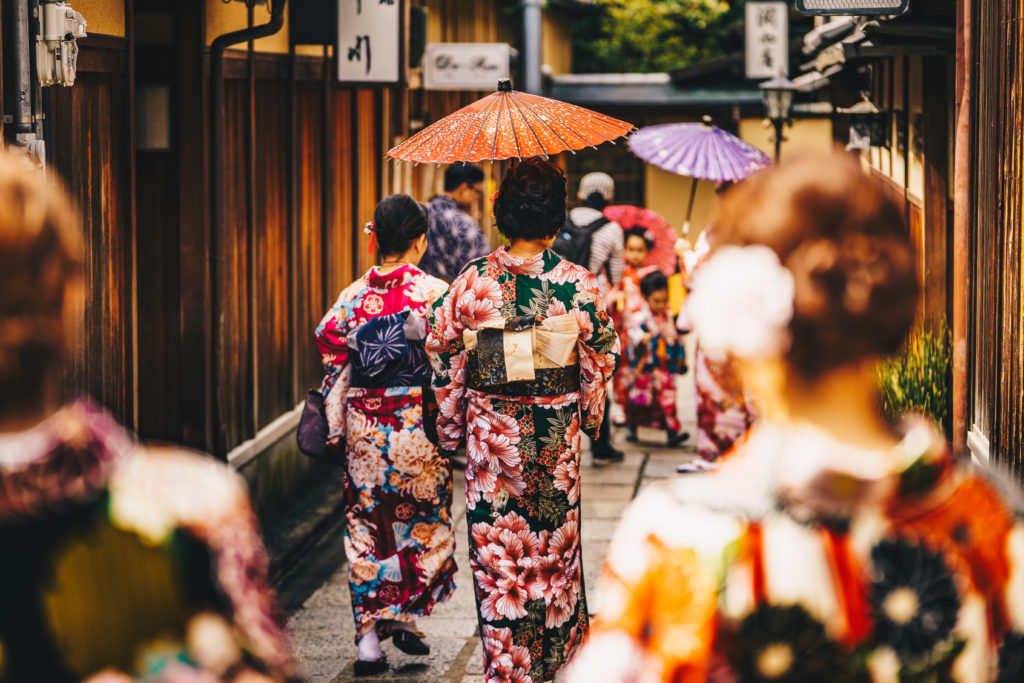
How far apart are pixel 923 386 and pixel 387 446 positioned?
353 centimetres

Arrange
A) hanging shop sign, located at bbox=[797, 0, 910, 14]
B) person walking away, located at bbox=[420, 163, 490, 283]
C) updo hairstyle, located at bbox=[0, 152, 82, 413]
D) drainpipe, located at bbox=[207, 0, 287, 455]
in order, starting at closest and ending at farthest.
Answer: updo hairstyle, located at bbox=[0, 152, 82, 413], hanging shop sign, located at bbox=[797, 0, 910, 14], drainpipe, located at bbox=[207, 0, 287, 455], person walking away, located at bbox=[420, 163, 490, 283]

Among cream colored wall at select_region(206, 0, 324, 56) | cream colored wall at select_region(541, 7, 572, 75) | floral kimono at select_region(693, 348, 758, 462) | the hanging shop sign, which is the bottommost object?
floral kimono at select_region(693, 348, 758, 462)

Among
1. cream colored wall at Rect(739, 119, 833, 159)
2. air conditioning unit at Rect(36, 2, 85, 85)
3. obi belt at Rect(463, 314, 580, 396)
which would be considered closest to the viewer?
air conditioning unit at Rect(36, 2, 85, 85)

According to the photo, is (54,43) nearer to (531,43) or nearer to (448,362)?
(448,362)

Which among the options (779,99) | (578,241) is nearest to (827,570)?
(578,241)

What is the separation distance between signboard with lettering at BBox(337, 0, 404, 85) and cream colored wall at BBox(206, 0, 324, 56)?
431 millimetres

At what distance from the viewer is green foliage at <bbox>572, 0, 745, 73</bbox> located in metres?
32.3

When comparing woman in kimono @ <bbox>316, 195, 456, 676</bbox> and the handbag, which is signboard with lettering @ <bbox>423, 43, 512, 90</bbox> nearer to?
woman in kimono @ <bbox>316, 195, 456, 676</bbox>

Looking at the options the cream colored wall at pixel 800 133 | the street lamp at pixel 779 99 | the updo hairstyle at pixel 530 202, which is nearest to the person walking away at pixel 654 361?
the street lamp at pixel 779 99

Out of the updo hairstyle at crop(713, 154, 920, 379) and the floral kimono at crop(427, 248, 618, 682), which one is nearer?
the updo hairstyle at crop(713, 154, 920, 379)

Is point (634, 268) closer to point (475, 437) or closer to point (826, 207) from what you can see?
point (475, 437)

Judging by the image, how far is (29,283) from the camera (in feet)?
6.84

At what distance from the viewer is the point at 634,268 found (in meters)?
11.8

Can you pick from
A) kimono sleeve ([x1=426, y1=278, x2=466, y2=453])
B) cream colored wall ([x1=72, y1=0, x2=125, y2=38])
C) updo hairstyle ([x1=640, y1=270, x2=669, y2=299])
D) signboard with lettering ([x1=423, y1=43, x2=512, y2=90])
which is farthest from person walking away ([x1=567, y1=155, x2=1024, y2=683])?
signboard with lettering ([x1=423, y1=43, x2=512, y2=90])
